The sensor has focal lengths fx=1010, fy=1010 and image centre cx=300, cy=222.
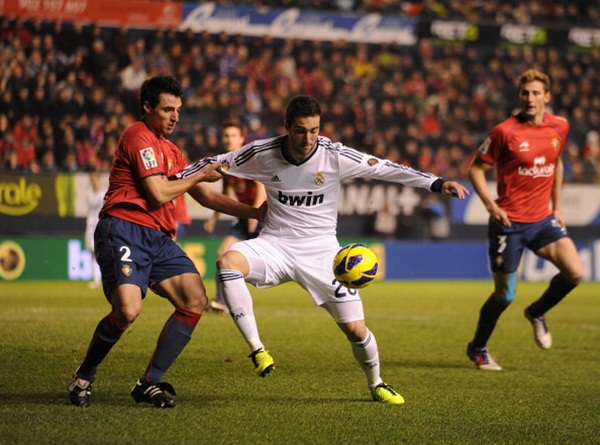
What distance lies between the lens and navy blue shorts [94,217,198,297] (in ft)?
20.3

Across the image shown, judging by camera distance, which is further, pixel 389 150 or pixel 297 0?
pixel 297 0

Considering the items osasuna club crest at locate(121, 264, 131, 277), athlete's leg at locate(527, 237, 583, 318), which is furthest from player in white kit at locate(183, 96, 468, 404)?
athlete's leg at locate(527, 237, 583, 318)

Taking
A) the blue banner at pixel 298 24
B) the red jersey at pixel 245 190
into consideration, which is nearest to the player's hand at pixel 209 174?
the red jersey at pixel 245 190

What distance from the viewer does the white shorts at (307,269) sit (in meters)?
6.58

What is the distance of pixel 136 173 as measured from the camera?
6285 millimetres

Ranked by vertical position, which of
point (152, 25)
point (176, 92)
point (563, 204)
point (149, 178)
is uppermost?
point (152, 25)

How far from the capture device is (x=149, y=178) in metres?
6.21

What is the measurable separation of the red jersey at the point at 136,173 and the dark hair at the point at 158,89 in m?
0.17

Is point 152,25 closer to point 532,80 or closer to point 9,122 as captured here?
point 9,122

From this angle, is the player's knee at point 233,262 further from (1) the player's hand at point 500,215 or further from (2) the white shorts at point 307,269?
(1) the player's hand at point 500,215

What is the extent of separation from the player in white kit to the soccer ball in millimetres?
129

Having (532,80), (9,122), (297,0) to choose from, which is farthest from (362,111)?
(532,80)

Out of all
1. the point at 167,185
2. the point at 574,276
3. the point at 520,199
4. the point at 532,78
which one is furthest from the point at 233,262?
the point at 574,276

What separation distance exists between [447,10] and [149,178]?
2355 cm
